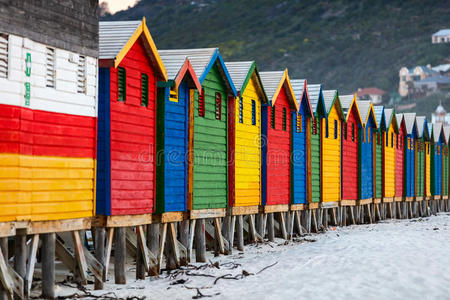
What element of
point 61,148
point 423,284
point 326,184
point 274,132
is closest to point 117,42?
point 61,148

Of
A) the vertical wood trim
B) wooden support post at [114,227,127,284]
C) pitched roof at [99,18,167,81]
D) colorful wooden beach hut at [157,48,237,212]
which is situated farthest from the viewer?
colorful wooden beach hut at [157,48,237,212]

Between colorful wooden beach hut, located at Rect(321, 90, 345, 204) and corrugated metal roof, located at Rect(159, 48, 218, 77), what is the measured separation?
10.5 m

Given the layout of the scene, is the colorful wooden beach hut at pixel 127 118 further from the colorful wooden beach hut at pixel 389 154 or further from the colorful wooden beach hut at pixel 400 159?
the colorful wooden beach hut at pixel 400 159

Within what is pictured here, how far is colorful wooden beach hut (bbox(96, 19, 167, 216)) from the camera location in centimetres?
1488

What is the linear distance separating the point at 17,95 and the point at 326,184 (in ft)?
62.8

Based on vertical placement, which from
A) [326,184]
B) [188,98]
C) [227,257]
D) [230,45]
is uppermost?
[230,45]

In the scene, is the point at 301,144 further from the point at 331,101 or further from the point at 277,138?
the point at 331,101

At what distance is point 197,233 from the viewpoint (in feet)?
63.7

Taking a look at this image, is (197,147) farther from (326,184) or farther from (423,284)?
(326,184)

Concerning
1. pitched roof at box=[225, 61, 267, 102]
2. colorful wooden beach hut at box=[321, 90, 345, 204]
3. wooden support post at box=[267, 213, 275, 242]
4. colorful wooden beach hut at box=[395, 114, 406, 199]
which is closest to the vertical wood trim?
pitched roof at box=[225, 61, 267, 102]

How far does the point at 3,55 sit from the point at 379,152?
27695 millimetres

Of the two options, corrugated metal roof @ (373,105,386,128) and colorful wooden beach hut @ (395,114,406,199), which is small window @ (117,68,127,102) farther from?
colorful wooden beach hut @ (395,114,406,199)

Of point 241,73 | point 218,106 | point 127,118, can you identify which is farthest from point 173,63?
point 241,73

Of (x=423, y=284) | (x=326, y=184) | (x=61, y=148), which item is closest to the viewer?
(x=61, y=148)
